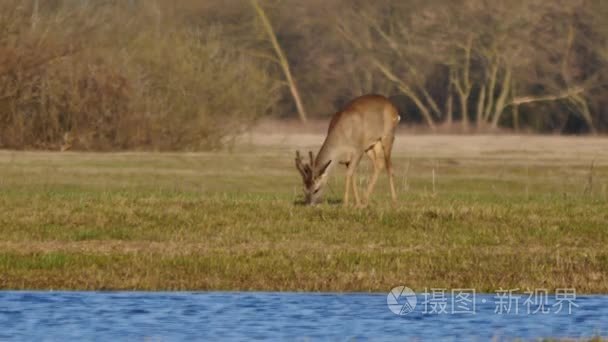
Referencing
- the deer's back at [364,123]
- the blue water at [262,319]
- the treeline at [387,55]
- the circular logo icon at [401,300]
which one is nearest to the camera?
the blue water at [262,319]

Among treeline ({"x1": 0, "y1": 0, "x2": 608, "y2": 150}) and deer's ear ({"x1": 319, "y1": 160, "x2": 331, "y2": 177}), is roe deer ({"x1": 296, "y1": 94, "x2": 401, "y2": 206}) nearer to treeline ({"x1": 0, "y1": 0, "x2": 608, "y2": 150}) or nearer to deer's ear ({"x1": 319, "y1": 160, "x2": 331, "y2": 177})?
deer's ear ({"x1": 319, "y1": 160, "x2": 331, "y2": 177})

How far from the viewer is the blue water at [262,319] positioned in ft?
40.6

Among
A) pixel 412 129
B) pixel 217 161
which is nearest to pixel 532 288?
pixel 217 161

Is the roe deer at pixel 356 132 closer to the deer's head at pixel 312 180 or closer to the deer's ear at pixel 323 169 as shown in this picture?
the deer's ear at pixel 323 169

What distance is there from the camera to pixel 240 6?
205 ft

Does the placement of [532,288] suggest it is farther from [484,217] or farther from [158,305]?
[484,217]

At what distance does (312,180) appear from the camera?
2169cm

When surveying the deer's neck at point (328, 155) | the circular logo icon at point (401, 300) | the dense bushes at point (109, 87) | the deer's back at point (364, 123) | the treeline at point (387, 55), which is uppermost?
the treeline at point (387, 55)

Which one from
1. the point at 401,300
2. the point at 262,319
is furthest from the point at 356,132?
the point at 262,319

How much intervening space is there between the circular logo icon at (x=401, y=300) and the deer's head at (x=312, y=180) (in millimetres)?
6445

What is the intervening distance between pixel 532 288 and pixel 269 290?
2310 millimetres

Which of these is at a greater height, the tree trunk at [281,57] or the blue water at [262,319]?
the tree trunk at [281,57]

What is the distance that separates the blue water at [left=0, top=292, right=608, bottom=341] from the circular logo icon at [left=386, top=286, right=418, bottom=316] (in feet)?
Result: 0.22

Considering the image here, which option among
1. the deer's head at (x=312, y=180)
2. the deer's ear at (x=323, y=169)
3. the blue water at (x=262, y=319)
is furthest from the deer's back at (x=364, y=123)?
the blue water at (x=262, y=319)
